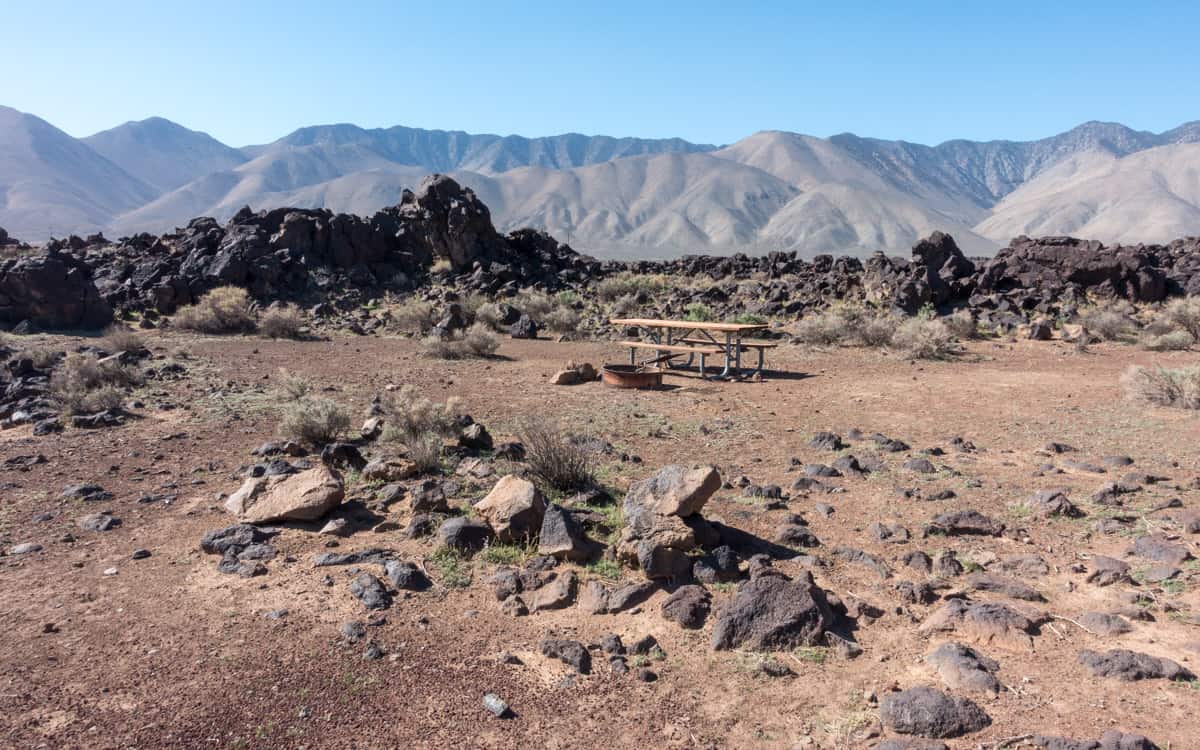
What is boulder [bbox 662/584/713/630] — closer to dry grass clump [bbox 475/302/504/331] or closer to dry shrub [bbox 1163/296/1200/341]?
dry grass clump [bbox 475/302/504/331]

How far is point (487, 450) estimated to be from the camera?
8.32 meters

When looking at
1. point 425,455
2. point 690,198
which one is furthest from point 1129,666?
point 690,198

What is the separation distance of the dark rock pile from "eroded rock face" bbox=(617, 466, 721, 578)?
56.7 feet

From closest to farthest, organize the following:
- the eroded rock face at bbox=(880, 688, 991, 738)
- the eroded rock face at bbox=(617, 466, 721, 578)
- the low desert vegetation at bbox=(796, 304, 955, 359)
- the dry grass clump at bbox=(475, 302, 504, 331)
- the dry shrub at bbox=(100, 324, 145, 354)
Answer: the eroded rock face at bbox=(880, 688, 991, 738) < the eroded rock face at bbox=(617, 466, 721, 578) < the dry shrub at bbox=(100, 324, 145, 354) < the low desert vegetation at bbox=(796, 304, 955, 359) < the dry grass clump at bbox=(475, 302, 504, 331)

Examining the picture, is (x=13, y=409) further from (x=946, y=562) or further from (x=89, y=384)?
(x=946, y=562)

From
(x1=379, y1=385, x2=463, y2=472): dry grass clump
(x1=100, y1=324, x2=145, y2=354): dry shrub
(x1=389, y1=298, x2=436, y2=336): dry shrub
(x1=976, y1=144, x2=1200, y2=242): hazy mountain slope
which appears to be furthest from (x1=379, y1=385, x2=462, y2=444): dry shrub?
(x1=976, y1=144, x2=1200, y2=242): hazy mountain slope

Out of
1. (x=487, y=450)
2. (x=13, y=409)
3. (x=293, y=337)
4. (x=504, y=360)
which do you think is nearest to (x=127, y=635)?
(x=487, y=450)

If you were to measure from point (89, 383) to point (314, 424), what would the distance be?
516 cm

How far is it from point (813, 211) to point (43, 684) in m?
117

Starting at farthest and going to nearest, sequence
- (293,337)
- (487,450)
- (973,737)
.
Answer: (293,337) < (487,450) < (973,737)

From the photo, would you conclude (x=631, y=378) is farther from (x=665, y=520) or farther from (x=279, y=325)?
(x=279, y=325)

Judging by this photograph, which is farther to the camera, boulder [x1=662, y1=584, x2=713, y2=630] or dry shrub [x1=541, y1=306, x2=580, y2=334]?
dry shrub [x1=541, y1=306, x2=580, y2=334]

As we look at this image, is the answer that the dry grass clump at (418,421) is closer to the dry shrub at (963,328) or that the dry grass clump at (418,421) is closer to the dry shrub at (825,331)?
the dry shrub at (825,331)

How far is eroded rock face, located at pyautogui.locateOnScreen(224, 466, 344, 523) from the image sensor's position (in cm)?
605
